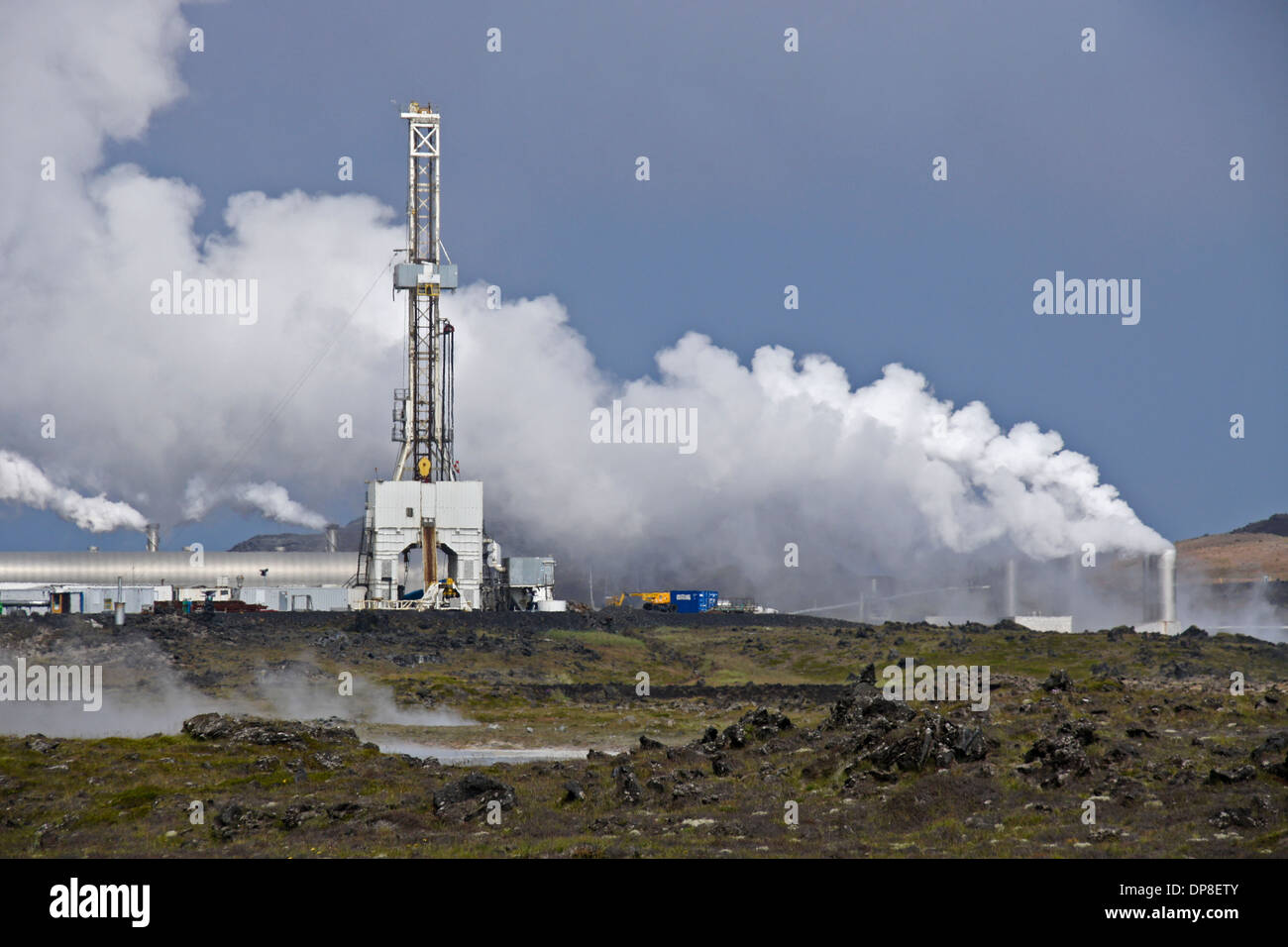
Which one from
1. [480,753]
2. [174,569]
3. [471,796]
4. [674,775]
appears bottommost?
[480,753]

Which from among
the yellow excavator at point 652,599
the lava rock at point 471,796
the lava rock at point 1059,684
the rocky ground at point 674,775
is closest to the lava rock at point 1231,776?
the rocky ground at point 674,775

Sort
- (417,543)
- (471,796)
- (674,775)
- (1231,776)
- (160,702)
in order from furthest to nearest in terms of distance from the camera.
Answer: (417,543) → (160,702) → (674,775) → (471,796) → (1231,776)

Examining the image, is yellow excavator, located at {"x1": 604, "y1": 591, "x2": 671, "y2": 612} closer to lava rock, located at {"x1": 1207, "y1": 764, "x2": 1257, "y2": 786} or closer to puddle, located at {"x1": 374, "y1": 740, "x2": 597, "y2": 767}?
puddle, located at {"x1": 374, "y1": 740, "x2": 597, "y2": 767}

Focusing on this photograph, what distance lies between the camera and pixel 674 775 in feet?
139

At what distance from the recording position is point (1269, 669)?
90.1 m

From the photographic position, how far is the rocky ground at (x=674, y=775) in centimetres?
3150

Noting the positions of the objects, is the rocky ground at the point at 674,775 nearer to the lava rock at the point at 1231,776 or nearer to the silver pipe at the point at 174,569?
the lava rock at the point at 1231,776

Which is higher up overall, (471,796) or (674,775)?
(471,796)

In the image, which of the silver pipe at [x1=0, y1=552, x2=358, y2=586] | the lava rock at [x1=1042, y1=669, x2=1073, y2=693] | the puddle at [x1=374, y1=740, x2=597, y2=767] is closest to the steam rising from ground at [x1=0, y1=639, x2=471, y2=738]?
the puddle at [x1=374, y1=740, x2=597, y2=767]

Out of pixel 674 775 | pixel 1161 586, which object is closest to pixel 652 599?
pixel 1161 586

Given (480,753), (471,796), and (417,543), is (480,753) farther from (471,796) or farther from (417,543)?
(417,543)
